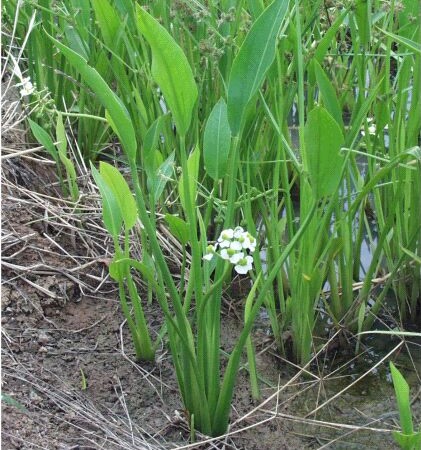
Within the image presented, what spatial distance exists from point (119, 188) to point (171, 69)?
29 centimetres

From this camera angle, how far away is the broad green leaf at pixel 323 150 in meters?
0.97

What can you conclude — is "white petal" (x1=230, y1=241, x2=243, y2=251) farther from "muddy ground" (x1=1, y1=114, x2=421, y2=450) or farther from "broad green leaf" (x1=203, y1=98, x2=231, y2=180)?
"muddy ground" (x1=1, y1=114, x2=421, y2=450)

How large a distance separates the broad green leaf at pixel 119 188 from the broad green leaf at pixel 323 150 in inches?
13.0

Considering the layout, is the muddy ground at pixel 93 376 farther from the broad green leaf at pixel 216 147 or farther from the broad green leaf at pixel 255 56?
the broad green leaf at pixel 255 56

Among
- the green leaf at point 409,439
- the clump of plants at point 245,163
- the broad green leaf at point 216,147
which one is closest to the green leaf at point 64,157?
the clump of plants at point 245,163

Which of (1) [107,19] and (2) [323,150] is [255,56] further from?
(1) [107,19]

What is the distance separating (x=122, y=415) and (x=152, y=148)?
18.9 inches

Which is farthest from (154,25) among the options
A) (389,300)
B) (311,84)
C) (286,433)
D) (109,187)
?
(389,300)

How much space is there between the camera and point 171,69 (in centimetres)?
98

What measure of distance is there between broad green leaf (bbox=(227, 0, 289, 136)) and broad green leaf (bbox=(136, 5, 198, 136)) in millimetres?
69

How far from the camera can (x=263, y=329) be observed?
1576mm

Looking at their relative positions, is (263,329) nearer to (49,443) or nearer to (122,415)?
(122,415)

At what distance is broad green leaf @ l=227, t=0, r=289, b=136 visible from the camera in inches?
40.4

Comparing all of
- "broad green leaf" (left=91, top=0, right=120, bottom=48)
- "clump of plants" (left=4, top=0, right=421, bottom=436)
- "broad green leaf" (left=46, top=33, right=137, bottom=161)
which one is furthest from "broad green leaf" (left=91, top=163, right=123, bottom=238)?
"broad green leaf" (left=91, top=0, right=120, bottom=48)
